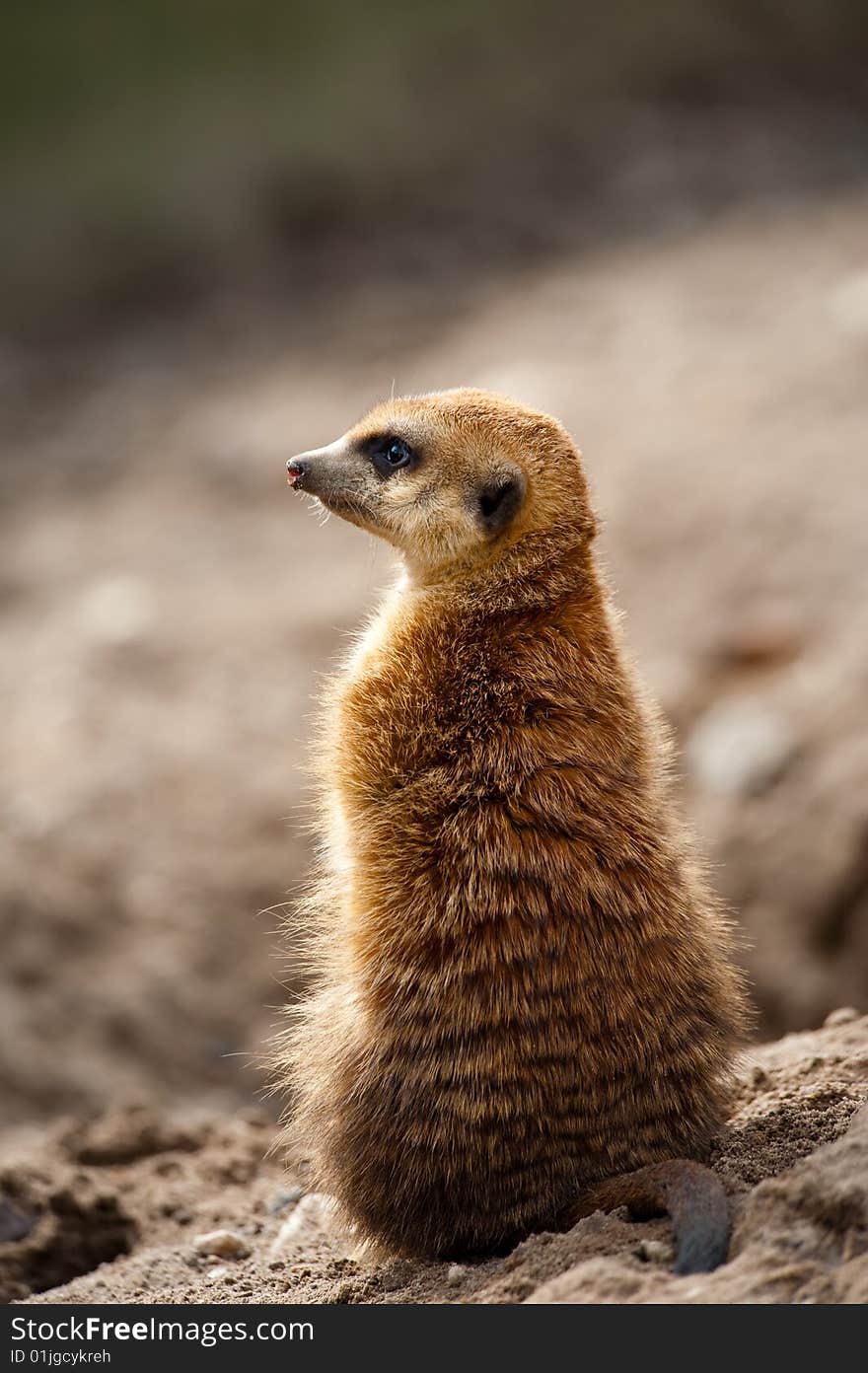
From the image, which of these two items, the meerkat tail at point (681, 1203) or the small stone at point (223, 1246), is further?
the small stone at point (223, 1246)

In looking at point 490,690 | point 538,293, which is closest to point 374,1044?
point 490,690

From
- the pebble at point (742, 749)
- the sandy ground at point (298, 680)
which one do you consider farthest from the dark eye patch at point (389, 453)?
the pebble at point (742, 749)

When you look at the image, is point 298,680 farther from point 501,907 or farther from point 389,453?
point 501,907

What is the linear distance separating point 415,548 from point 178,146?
7908 mm

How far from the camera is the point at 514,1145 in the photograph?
2.14 meters

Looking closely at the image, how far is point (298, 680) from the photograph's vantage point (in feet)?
19.5

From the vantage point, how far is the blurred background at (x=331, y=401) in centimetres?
460

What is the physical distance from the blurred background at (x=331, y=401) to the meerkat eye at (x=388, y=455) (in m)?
1.78

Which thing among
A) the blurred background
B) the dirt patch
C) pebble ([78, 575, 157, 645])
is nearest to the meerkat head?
the dirt patch

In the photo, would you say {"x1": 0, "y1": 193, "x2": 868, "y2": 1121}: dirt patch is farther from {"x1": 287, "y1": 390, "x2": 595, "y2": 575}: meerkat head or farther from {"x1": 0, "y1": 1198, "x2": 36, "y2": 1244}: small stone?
{"x1": 0, "y1": 1198, "x2": 36, "y2": 1244}: small stone

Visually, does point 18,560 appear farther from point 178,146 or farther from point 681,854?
point 681,854

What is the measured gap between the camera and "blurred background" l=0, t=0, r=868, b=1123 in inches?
181

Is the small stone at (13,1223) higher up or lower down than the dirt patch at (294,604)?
lower down

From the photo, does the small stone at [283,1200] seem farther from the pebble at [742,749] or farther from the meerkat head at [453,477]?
the pebble at [742,749]
